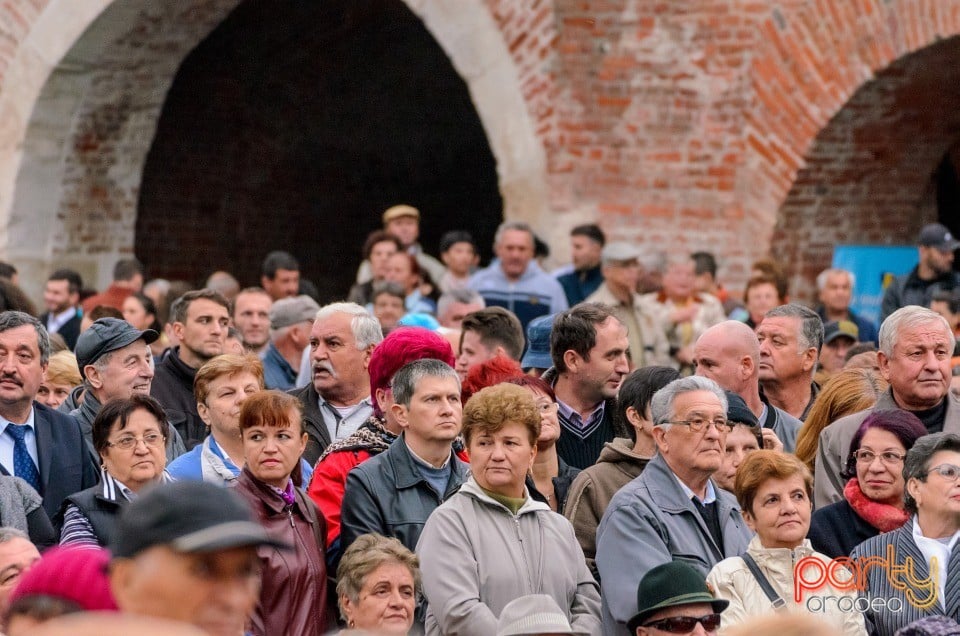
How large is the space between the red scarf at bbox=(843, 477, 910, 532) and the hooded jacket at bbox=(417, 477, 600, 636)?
101 cm

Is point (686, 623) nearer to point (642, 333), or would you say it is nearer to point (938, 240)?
point (642, 333)

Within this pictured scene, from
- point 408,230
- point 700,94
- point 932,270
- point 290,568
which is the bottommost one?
point 290,568

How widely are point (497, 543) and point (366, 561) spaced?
0.42 m

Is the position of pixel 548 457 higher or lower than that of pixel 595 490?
higher

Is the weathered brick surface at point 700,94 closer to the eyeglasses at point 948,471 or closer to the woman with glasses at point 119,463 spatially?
the woman with glasses at point 119,463

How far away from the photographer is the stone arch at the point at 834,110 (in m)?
10.9

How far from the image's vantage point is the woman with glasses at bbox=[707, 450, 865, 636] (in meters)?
4.82

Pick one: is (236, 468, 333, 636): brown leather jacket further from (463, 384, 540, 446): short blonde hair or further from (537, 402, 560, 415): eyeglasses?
(537, 402, 560, 415): eyeglasses

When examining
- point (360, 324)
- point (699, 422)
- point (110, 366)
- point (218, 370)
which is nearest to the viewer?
point (699, 422)

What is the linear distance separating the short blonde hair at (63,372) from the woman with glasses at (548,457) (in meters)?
2.16

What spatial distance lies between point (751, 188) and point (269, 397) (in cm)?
637

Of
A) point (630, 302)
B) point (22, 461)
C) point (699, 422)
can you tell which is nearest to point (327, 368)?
point (22, 461)

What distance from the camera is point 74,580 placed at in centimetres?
297

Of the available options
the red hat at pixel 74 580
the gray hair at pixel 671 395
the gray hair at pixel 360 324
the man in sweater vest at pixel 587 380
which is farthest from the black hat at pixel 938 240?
the red hat at pixel 74 580
